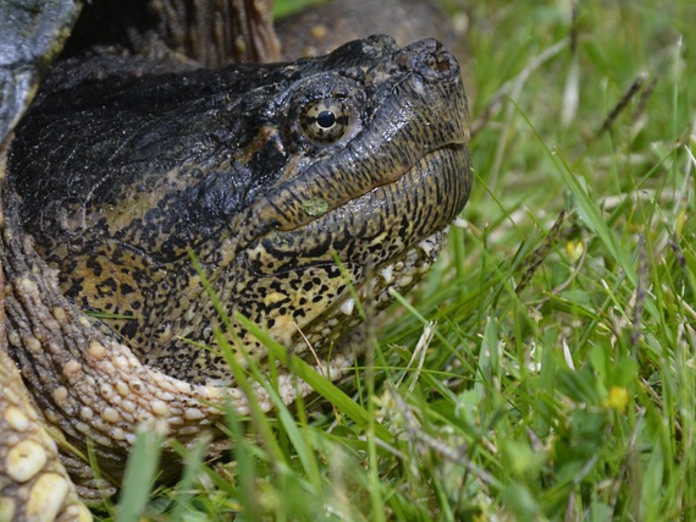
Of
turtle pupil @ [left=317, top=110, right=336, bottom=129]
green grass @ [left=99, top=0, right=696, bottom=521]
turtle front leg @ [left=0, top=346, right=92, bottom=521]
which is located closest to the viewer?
green grass @ [left=99, top=0, right=696, bottom=521]

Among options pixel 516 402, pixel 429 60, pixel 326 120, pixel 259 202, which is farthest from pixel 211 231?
pixel 516 402

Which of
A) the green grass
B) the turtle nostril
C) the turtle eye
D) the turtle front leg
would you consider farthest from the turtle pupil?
the turtle front leg

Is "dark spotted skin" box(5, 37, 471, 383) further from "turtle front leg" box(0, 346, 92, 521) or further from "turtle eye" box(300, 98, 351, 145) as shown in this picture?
"turtle front leg" box(0, 346, 92, 521)

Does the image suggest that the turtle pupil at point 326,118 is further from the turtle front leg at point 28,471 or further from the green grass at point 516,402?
the turtle front leg at point 28,471

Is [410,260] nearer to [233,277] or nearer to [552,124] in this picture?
[233,277]

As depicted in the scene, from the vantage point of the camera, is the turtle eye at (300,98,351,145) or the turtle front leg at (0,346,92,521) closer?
the turtle front leg at (0,346,92,521)

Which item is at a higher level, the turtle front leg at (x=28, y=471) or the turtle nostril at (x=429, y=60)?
the turtle nostril at (x=429, y=60)

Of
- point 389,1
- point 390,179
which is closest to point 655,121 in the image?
point 389,1

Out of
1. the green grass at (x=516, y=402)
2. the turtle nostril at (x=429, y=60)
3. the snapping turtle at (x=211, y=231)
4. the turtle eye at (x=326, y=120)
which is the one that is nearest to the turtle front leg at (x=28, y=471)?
the snapping turtle at (x=211, y=231)

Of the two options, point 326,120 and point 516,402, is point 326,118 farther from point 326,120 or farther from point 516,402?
point 516,402
